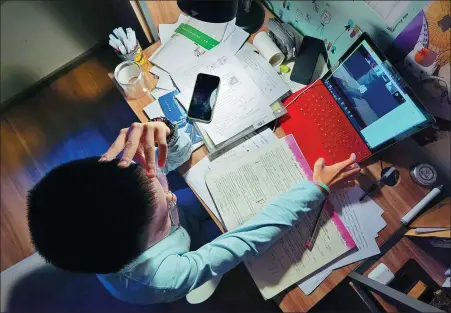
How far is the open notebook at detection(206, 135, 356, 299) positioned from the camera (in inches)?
33.4

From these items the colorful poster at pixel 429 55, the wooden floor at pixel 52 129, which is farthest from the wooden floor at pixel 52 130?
the colorful poster at pixel 429 55

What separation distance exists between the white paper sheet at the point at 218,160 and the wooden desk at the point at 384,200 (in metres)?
0.02

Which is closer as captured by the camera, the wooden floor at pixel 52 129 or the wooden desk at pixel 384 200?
the wooden desk at pixel 384 200

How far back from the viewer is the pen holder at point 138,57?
103cm

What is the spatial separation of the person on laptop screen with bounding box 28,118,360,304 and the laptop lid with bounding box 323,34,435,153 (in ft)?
Result: 0.34

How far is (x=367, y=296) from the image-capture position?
94 centimetres

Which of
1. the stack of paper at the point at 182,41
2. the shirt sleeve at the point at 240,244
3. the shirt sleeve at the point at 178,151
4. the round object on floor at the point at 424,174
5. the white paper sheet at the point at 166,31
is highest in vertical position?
the white paper sheet at the point at 166,31

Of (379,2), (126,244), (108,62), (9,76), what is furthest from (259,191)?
(9,76)

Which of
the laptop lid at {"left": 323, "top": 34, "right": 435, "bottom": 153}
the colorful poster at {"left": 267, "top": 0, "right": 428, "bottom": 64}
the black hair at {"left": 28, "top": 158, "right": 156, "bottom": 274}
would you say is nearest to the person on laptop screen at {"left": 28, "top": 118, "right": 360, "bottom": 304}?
the black hair at {"left": 28, "top": 158, "right": 156, "bottom": 274}

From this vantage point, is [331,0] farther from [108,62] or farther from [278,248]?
[108,62]

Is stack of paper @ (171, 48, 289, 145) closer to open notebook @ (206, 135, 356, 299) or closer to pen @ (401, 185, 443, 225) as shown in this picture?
open notebook @ (206, 135, 356, 299)

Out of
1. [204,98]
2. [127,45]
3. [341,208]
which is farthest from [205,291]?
[127,45]

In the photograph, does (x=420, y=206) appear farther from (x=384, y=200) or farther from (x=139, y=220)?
(x=139, y=220)

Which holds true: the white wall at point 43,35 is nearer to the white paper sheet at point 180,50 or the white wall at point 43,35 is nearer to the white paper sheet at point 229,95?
the white paper sheet at point 180,50
